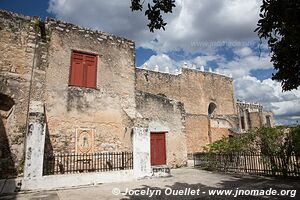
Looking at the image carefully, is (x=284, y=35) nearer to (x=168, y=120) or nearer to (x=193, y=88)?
(x=168, y=120)

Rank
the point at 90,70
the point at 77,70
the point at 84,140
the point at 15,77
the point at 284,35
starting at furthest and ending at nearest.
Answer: the point at 90,70 → the point at 77,70 → the point at 84,140 → the point at 15,77 → the point at 284,35

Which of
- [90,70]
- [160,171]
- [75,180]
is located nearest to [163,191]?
[160,171]

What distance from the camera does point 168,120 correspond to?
14891mm

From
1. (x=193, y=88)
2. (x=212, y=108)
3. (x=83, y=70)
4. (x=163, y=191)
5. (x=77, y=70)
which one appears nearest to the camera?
(x=163, y=191)

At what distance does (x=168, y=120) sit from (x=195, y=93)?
11.6 meters

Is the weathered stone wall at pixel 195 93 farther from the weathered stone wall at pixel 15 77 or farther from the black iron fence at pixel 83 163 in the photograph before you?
the weathered stone wall at pixel 15 77

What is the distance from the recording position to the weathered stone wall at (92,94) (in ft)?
35.0

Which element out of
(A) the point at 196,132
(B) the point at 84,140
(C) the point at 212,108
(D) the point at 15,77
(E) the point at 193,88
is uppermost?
(E) the point at 193,88

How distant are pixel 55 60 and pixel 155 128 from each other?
676 centimetres

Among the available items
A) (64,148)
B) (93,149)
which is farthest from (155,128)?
(64,148)

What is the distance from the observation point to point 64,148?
1054 centimetres

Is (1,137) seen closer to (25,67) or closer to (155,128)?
(25,67)

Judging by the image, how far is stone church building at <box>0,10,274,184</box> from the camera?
976 cm

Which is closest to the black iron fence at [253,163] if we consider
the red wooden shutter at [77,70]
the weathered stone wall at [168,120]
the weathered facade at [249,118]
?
the weathered stone wall at [168,120]
